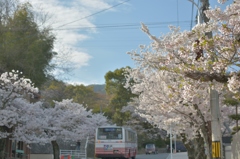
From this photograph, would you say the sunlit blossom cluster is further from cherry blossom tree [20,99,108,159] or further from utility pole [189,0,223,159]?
utility pole [189,0,223,159]

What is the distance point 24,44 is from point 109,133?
9.90 m

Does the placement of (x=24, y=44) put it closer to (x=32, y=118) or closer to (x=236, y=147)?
(x=32, y=118)

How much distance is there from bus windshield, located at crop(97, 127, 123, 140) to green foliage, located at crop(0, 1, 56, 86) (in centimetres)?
692

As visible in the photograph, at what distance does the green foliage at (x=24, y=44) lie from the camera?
95.1ft

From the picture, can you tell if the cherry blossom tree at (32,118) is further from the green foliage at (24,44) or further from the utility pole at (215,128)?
the utility pole at (215,128)

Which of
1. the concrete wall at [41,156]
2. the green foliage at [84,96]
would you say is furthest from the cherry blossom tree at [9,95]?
the green foliage at [84,96]

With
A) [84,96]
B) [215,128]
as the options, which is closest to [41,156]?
[215,128]

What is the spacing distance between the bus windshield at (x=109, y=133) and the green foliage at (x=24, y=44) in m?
6.92

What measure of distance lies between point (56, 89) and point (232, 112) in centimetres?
3440

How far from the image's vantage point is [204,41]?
8828 millimetres

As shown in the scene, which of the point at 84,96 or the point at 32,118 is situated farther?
the point at 84,96

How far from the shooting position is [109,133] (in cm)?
3012

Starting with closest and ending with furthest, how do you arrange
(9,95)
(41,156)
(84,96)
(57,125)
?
1. (9,95)
2. (57,125)
3. (41,156)
4. (84,96)

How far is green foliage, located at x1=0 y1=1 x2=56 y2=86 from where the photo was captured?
29.0 m
